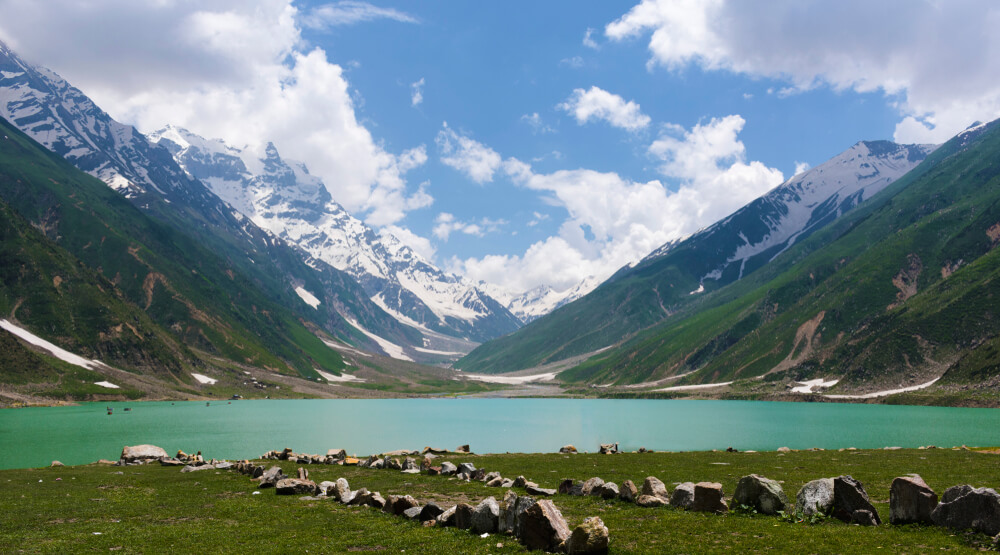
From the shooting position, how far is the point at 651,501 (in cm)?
2520

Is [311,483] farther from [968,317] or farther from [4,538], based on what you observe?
[968,317]

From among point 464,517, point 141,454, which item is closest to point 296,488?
point 464,517

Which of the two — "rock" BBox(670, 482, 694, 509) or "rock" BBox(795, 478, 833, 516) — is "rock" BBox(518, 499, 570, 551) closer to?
"rock" BBox(670, 482, 694, 509)

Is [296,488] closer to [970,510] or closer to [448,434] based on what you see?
[970,510]

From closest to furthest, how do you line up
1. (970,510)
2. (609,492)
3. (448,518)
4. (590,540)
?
(590,540), (970,510), (448,518), (609,492)

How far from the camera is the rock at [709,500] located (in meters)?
23.0

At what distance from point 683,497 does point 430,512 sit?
1039cm

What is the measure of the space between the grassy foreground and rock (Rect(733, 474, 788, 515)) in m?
0.82

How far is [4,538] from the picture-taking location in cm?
2216

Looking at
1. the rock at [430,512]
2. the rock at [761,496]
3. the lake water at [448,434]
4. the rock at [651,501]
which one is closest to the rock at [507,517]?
the rock at [430,512]

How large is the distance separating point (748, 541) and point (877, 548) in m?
3.44

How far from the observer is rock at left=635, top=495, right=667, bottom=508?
2503cm

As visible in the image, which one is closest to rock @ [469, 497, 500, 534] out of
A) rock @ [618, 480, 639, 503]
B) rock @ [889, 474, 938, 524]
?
rock @ [618, 480, 639, 503]

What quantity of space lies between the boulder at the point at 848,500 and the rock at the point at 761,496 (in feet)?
5.82
